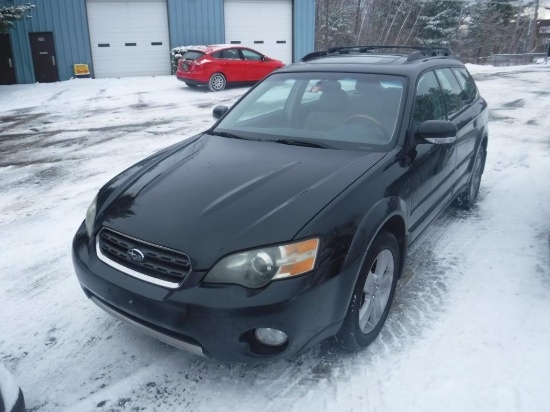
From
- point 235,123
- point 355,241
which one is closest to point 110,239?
point 355,241

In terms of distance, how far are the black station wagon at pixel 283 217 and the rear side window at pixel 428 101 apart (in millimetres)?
21

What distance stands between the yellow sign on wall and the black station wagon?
59.0 feet

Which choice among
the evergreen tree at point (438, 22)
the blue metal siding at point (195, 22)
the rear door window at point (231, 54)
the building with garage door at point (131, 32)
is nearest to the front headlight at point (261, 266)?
the rear door window at point (231, 54)

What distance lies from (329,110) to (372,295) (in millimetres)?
1554

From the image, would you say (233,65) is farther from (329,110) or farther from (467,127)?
(329,110)

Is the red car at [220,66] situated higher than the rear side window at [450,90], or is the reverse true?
the rear side window at [450,90]

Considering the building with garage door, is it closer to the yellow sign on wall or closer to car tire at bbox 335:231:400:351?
the yellow sign on wall

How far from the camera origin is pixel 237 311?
7.34 ft

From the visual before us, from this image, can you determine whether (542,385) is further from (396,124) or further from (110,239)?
(110,239)

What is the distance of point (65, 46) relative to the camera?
1931 centimetres

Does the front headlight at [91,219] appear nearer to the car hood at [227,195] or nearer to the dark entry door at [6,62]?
the car hood at [227,195]

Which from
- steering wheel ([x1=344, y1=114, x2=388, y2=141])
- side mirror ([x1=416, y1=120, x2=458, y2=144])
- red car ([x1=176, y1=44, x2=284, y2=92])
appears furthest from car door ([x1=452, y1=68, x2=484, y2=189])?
red car ([x1=176, y1=44, x2=284, y2=92])

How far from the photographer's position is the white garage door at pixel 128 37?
19.7 meters

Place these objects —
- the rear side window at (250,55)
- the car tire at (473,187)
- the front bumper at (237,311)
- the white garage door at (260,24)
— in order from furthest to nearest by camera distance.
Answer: the white garage door at (260,24), the rear side window at (250,55), the car tire at (473,187), the front bumper at (237,311)
